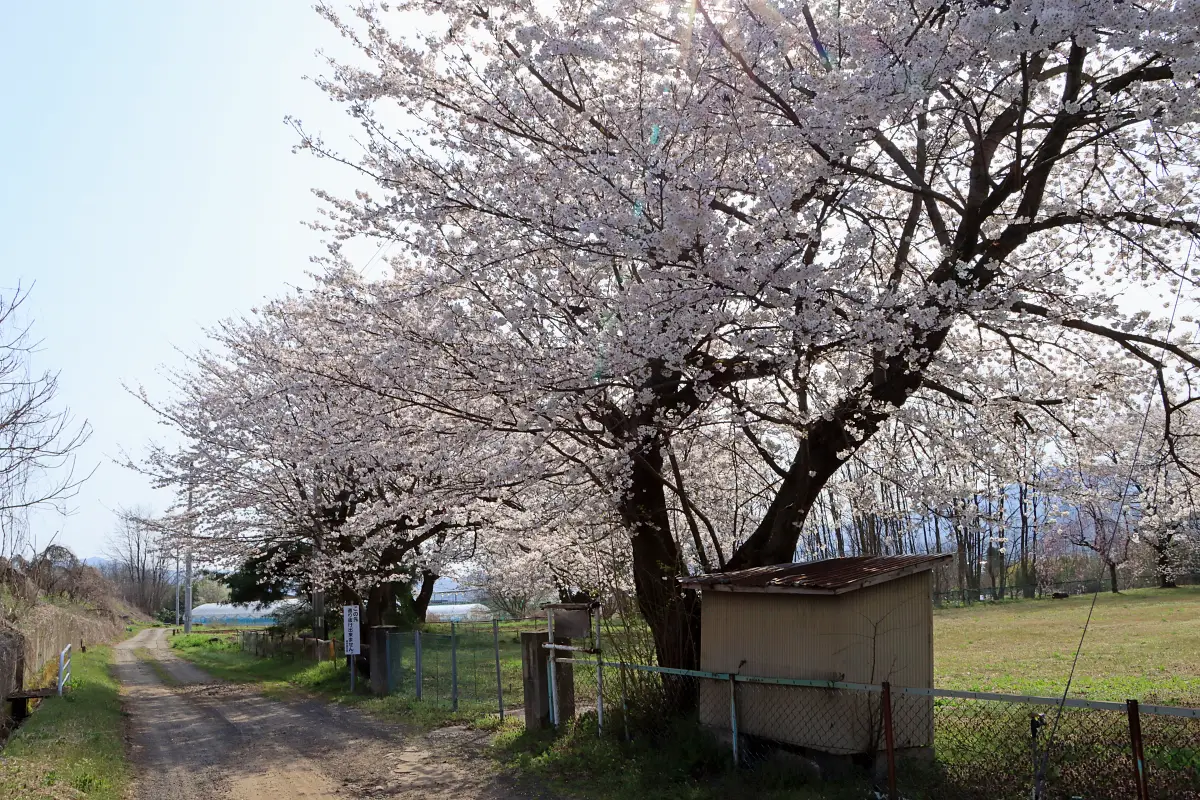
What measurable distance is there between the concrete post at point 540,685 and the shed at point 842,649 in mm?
3599

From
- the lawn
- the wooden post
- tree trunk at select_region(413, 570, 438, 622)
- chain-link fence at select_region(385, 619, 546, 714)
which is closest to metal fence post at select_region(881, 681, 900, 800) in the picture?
the lawn

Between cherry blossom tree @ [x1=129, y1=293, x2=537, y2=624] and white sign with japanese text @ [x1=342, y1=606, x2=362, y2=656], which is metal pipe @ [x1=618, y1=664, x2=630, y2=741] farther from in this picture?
white sign with japanese text @ [x1=342, y1=606, x2=362, y2=656]

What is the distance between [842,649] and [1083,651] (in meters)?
16.2

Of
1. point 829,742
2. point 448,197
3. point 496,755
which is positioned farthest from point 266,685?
point 829,742

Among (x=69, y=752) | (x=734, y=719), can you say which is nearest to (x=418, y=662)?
(x=69, y=752)

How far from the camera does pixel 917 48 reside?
283 inches

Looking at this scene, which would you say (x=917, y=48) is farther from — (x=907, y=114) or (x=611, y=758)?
(x=611, y=758)

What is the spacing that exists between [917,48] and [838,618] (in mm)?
4436

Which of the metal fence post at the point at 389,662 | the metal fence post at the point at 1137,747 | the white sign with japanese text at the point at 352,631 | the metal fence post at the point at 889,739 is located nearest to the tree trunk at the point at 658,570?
the metal fence post at the point at 889,739

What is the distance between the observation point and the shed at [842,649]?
707 cm

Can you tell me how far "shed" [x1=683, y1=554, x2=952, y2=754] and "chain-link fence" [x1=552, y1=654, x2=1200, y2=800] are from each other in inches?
0.6

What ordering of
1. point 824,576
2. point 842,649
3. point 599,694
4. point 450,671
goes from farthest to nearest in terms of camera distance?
1. point 450,671
2. point 599,694
3. point 824,576
4. point 842,649

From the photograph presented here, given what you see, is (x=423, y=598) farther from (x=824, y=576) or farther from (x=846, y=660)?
(x=846, y=660)

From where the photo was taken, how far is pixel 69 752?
11219 mm
